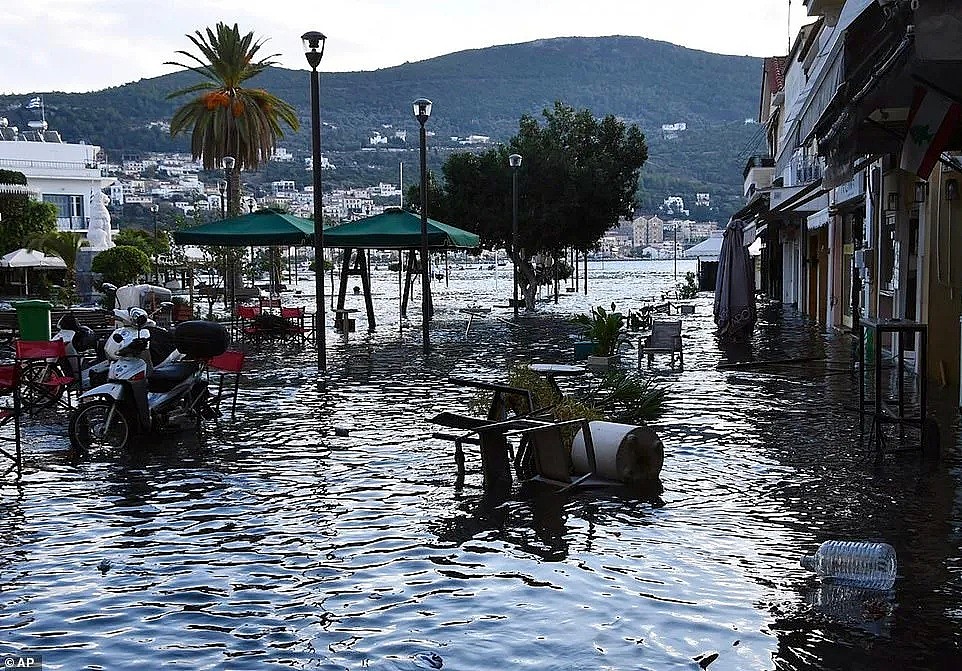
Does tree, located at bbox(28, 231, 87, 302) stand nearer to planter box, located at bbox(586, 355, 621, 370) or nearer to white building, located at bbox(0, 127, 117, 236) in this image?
white building, located at bbox(0, 127, 117, 236)

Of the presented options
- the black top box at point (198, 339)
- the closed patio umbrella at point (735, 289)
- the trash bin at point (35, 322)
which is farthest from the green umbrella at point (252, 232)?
the black top box at point (198, 339)

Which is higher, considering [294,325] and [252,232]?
[252,232]

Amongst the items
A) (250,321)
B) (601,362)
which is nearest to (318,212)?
(601,362)

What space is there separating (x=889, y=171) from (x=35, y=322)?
1397cm

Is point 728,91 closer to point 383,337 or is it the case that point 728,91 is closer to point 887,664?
point 383,337

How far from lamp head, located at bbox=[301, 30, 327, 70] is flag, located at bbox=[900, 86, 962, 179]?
10478mm

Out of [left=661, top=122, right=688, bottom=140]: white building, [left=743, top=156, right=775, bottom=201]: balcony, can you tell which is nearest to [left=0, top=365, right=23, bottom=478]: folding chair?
[left=743, top=156, right=775, bottom=201]: balcony

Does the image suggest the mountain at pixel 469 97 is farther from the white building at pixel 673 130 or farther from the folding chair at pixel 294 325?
the folding chair at pixel 294 325

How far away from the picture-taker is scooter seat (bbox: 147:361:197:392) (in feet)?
39.7

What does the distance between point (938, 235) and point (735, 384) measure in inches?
138

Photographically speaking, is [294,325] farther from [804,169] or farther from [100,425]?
[804,169]

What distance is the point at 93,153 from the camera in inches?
3893

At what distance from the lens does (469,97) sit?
600ft

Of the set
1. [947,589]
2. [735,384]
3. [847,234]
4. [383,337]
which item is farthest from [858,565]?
[847,234]
